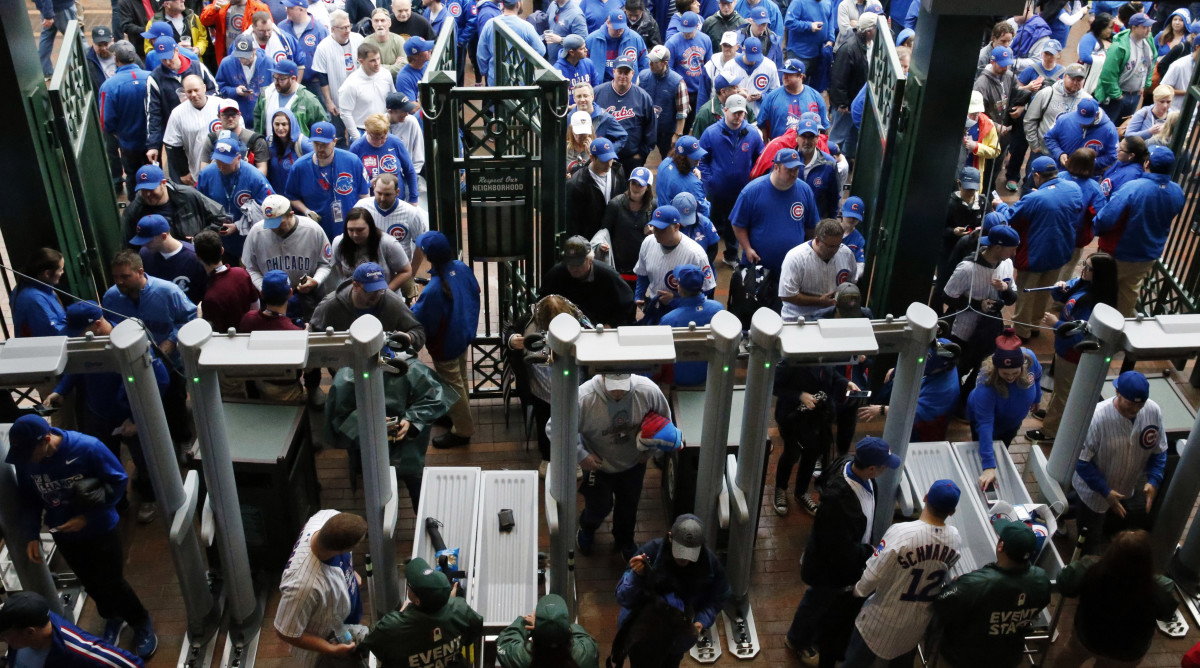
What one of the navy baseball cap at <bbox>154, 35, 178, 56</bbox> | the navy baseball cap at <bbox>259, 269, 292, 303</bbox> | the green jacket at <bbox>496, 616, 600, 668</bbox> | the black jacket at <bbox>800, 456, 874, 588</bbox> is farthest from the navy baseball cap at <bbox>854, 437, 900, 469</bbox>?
the navy baseball cap at <bbox>154, 35, 178, 56</bbox>

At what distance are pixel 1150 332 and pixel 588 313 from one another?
3726mm

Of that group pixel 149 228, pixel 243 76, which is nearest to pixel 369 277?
pixel 149 228

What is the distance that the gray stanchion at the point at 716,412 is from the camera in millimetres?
5832

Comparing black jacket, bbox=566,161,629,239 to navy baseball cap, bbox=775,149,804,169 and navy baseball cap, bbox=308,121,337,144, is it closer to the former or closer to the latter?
navy baseball cap, bbox=775,149,804,169

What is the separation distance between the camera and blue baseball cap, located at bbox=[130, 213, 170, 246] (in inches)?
313

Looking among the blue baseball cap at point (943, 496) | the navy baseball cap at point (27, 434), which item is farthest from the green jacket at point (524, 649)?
the navy baseball cap at point (27, 434)

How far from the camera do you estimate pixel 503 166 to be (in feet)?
26.4

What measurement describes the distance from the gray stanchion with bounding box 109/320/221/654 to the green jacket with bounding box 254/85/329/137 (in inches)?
201

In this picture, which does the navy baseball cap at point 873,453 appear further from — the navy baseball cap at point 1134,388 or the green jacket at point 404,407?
the green jacket at point 404,407

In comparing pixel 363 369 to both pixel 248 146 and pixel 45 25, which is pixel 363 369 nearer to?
pixel 248 146

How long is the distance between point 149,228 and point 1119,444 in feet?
22.1

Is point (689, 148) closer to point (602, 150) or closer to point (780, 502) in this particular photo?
point (602, 150)

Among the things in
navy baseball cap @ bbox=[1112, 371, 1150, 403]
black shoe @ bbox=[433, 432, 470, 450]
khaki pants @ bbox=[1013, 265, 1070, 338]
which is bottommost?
black shoe @ bbox=[433, 432, 470, 450]

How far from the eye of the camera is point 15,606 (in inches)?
197
